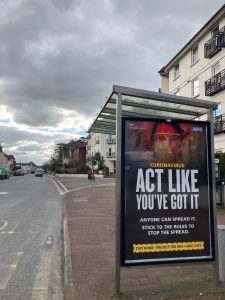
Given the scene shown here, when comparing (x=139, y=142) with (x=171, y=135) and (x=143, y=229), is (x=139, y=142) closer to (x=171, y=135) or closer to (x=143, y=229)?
(x=171, y=135)

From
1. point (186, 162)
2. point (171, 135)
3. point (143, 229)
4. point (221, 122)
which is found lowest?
point (143, 229)

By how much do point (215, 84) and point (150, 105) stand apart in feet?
76.1

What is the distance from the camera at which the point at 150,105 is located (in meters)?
5.79

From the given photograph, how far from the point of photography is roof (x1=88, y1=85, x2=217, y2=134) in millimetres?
5434

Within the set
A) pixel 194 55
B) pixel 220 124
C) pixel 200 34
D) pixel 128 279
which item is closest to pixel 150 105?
pixel 128 279

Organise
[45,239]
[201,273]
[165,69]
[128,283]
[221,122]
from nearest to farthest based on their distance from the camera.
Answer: [128,283], [201,273], [45,239], [221,122], [165,69]

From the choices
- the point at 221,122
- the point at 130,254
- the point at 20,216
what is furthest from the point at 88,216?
the point at 221,122

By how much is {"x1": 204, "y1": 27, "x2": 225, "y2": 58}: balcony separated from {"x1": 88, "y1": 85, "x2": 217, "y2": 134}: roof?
21.6m

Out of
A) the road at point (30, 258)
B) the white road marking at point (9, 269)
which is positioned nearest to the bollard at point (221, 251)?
the road at point (30, 258)

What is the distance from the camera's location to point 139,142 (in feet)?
17.9

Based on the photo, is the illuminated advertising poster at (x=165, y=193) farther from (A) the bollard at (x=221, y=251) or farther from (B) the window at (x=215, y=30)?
(B) the window at (x=215, y=30)

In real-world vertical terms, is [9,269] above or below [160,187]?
below

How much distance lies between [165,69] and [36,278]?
33.6 m

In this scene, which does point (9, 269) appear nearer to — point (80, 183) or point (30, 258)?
point (30, 258)
